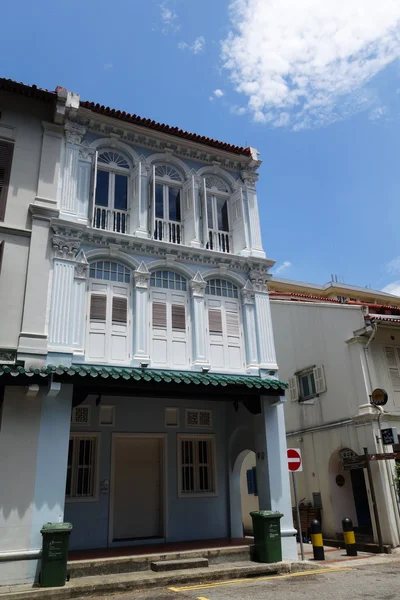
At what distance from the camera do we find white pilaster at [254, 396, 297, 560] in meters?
11.8

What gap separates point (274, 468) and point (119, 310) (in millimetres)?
5703

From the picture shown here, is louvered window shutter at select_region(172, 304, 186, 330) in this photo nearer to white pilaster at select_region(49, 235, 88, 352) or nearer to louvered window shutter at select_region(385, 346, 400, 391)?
white pilaster at select_region(49, 235, 88, 352)

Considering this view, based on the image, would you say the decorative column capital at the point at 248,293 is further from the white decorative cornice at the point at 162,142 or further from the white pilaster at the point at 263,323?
the white decorative cornice at the point at 162,142

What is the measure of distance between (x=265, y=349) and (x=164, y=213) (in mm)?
5024

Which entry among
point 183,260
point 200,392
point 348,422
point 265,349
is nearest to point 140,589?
point 200,392

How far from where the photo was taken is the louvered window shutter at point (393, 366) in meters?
16.3

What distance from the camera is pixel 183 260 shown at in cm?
1370

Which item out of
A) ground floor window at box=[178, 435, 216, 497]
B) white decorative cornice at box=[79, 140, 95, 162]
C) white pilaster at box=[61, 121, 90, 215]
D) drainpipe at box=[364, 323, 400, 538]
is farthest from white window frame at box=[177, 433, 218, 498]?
white decorative cornice at box=[79, 140, 95, 162]

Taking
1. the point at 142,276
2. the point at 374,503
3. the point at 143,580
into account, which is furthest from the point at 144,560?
the point at 374,503

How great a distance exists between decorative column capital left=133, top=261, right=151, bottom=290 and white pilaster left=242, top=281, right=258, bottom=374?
120 inches

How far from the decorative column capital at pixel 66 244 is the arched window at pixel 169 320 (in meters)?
2.23

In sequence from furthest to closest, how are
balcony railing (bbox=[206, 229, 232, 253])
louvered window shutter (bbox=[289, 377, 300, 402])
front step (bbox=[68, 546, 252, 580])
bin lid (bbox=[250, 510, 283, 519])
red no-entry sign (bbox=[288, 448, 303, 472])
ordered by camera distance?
louvered window shutter (bbox=[289, 377, 300, 402]) → balcony railing (bbox=[206, 229, 232, 253]) → red no-entry sign (bbox=[288, 448, 303, 472]) → bin lid (bbox=[250, 510, 283, 519]) → front step (bbox=[68, 546, 252, 580])

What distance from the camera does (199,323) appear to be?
1327 cm

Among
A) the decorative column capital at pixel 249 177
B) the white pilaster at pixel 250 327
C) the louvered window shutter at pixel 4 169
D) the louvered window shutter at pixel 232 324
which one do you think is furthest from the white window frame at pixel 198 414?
the louvered window shutter at pixel 4 169
